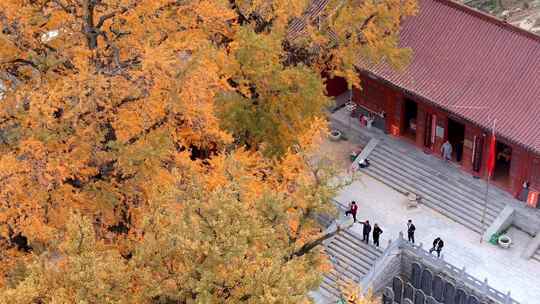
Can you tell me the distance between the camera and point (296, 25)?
125 ft

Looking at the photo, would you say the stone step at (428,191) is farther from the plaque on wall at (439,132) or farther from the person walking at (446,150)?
the plaque on wall at (439,132)

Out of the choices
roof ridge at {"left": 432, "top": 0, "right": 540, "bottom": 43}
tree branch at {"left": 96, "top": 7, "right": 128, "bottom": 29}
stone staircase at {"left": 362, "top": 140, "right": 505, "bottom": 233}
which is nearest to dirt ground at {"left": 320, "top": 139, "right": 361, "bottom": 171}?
stone staircase at {"left": 362, "top": 140, "right": 505, "bottom": 233}

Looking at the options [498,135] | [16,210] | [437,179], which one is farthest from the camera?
[437,179]

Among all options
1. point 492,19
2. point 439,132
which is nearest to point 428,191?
point 439,132

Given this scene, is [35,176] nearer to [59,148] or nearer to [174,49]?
[59,148]

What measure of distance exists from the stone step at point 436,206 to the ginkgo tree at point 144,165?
723cm

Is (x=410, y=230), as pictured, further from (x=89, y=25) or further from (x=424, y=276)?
(x=89, y=25)

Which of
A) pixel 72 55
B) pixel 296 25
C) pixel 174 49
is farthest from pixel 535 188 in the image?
pixel 72 55

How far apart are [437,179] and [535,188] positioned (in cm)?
445

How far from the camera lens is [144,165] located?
1024 inches

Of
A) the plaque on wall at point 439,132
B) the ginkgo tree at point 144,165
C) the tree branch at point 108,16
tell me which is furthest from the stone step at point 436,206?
the tree branch at point 108,16

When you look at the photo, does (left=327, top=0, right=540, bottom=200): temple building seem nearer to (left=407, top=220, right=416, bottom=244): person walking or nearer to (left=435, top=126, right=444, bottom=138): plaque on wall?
(left=435, top=126, right=444, bottom=138): plaque on wall

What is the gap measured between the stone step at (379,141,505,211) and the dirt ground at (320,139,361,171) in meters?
1.70

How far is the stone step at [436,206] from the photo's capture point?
34.4 meters
